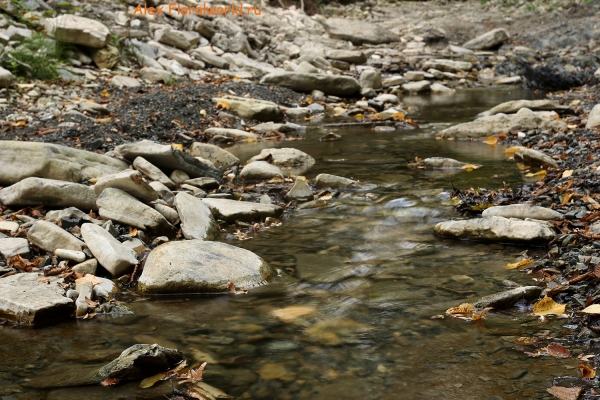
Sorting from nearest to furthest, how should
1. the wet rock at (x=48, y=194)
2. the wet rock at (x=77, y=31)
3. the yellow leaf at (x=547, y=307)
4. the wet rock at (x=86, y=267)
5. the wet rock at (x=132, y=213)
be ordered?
1. the yellow leaf at (x=547, y=307)
2. the wet rock at (x=86, y=267)
3. the wet rock at (x=132, y=213)
4. the wet rock at (x=48, y=194)
5. the wet rock at (x=77, y=31)

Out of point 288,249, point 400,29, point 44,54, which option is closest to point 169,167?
point 288,249

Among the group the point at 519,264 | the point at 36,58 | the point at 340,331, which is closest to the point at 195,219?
the point at 340,331

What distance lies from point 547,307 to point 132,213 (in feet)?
9.90

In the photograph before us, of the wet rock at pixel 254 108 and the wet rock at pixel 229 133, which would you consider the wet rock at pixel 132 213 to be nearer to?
the wet rock at pixel 229 133

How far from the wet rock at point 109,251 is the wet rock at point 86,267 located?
6 cm

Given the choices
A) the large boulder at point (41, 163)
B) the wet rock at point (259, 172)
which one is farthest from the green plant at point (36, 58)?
the wet rock at point (259, 172)

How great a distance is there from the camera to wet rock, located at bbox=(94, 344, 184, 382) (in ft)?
8.59

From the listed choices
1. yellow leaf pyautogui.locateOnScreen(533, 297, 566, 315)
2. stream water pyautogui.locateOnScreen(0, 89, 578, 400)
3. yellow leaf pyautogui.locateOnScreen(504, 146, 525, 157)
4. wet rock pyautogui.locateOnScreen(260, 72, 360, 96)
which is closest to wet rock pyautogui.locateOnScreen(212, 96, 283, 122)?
wet rock pyautogui.locateOnScreen(260, 72, 360, 96)

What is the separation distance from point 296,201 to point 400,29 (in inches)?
681

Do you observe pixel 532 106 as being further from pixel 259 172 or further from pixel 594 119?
pixel 259 172

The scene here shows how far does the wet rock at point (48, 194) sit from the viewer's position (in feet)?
15.5

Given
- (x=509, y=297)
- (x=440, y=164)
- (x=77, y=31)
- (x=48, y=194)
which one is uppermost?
(x=77, y=31)

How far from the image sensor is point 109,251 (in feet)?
12.9

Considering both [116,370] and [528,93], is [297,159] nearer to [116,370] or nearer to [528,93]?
[116,370]
